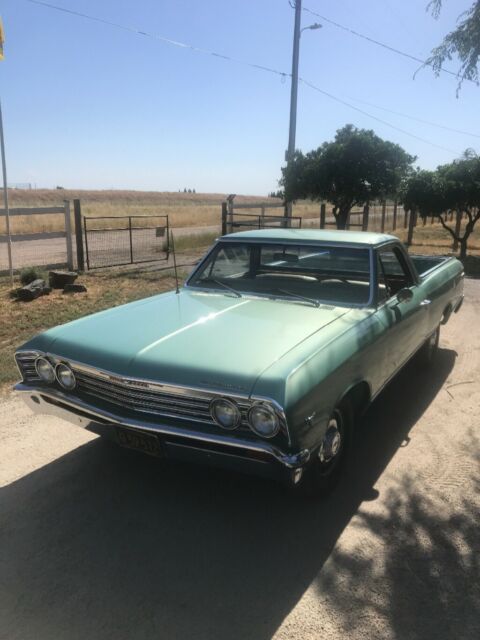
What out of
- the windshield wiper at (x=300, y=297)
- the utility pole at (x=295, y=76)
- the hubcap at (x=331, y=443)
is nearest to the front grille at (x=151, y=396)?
the hubcap at (x=331, y=443)

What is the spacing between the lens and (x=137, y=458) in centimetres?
366

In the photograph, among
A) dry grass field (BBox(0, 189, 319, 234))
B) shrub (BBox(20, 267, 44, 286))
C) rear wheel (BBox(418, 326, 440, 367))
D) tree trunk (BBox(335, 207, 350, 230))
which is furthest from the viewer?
dry grass field (BBox(0, 189, 319, 234))

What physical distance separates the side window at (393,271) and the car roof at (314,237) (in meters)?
0.13

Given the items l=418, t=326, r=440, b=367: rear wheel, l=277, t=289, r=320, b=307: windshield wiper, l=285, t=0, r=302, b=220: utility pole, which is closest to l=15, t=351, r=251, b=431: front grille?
l=277, t=289, r=320, b=307: windshield wiper

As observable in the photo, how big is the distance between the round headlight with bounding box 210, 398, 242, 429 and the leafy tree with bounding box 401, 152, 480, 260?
14015 mm

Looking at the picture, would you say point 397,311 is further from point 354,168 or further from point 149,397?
point 354,168

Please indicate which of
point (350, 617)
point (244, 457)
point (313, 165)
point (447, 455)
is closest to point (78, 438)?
point (244, 457)

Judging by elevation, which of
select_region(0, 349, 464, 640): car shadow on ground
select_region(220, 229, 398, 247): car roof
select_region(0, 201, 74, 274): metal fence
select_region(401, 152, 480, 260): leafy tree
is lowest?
select_region(0, 349, 464, 640): car shadow on ground

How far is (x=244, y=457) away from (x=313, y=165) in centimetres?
1375

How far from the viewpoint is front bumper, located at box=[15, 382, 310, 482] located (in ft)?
8.29

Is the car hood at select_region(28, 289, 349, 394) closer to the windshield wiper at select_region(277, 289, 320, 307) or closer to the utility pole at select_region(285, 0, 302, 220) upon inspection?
the windshield wiper at select_region(277, 289, 320, 307)

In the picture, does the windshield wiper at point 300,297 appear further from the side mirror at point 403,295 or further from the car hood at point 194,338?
the side mirror at point 403,295

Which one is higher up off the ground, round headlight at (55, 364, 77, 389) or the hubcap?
round headlight at (55, 364, 77, 389)

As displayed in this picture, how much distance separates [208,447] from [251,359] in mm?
505
